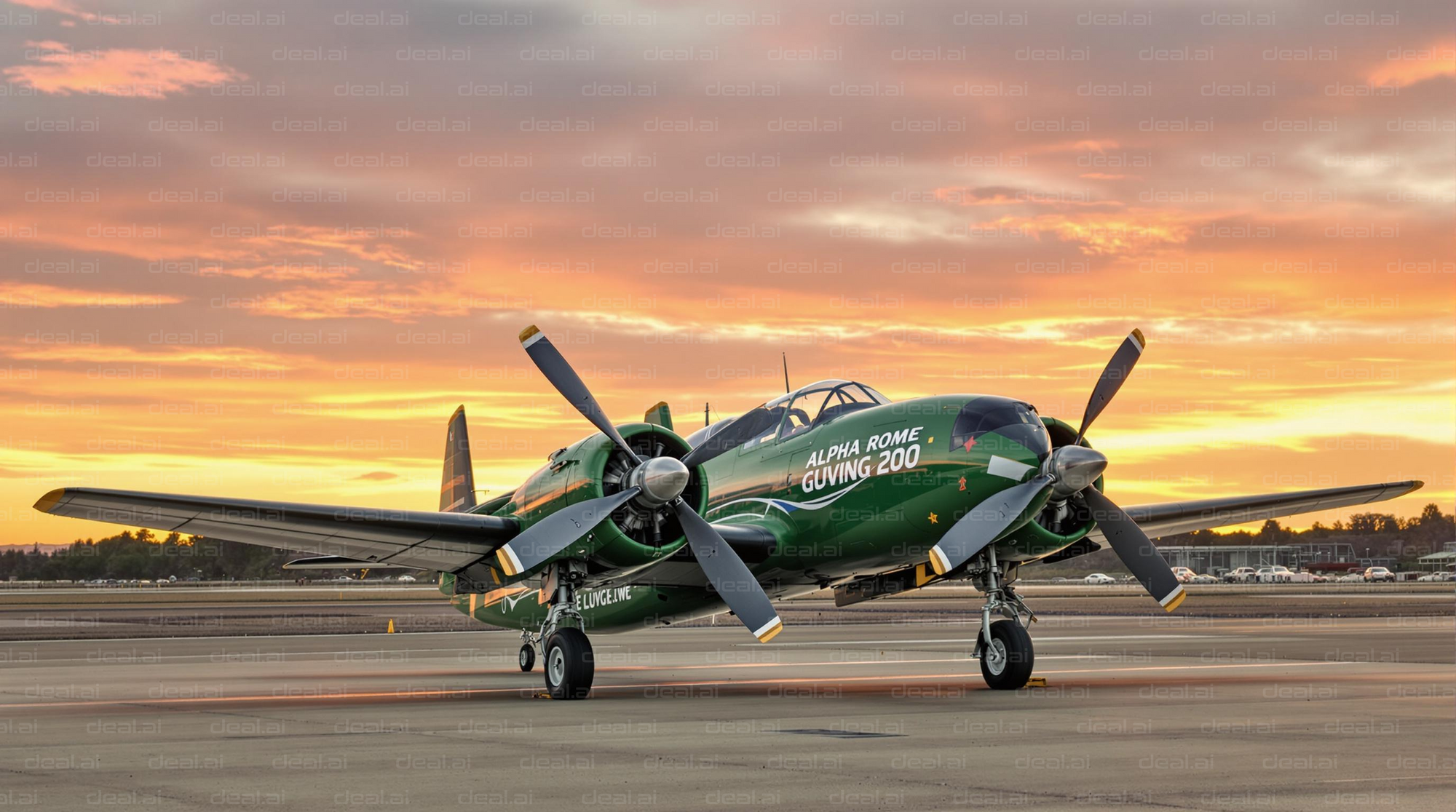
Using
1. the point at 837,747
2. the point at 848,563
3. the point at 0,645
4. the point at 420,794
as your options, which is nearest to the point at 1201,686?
the point at 848,563

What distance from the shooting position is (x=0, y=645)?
128 feet

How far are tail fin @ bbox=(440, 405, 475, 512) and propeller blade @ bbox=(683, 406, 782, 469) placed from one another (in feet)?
25.5

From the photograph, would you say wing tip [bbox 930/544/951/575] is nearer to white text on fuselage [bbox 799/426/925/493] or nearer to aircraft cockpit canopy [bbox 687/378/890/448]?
white text on fuselage [bbox 799/426/925/493]

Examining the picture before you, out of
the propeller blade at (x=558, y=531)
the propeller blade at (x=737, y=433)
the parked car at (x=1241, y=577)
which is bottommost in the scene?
the parked car at (x=1241, y=577)

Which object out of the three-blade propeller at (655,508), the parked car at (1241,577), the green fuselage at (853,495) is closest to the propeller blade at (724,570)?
the three-blade propeller at (655,508)

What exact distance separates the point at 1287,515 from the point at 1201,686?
23.5ft

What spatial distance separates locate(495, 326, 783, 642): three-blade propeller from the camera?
1997 cm

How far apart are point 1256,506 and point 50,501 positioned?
2018 cm

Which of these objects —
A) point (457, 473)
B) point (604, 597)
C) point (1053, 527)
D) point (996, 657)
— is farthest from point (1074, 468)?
point (457, 473)

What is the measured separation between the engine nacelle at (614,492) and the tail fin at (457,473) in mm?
9482

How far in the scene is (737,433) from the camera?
2459 cm

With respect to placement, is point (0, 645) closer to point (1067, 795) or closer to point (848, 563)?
point (848, 563)

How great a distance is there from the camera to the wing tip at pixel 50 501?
56.2 ft

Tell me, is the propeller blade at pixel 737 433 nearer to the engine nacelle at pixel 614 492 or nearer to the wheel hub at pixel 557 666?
the engine nacelle at pixel 614 492
